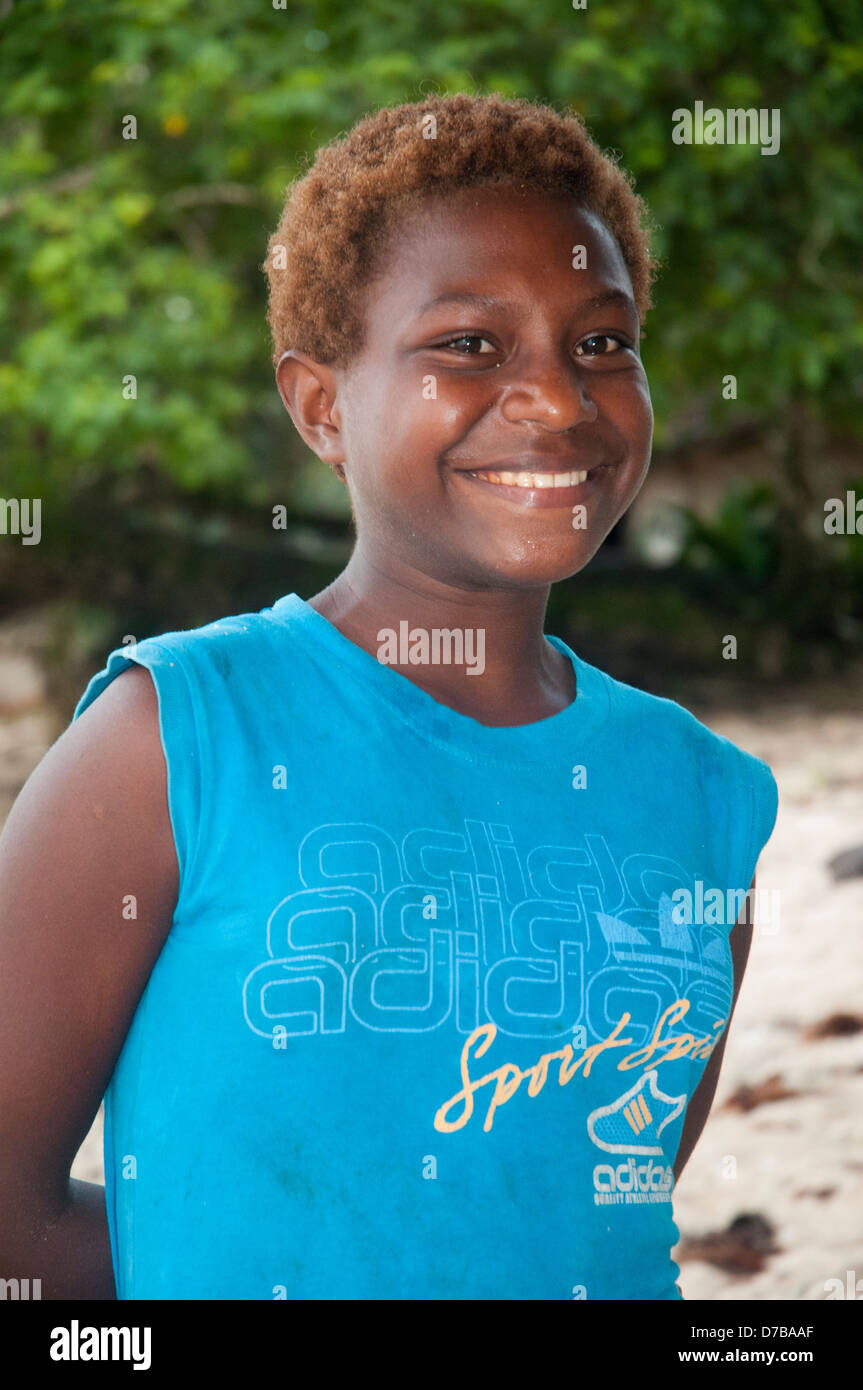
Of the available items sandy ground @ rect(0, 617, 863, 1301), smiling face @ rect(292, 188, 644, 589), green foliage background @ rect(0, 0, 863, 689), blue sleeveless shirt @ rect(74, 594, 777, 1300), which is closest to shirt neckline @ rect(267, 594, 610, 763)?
blue sleeveless shirt @ rect(74, 594, 777, 1300)

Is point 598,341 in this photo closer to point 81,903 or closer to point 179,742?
point 179,742

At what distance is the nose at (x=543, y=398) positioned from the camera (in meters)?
1.28

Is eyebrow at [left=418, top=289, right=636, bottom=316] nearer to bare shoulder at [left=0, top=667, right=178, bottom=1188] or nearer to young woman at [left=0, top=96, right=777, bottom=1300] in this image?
young woman at [left=0, top=96, right=777, bottom=1300]

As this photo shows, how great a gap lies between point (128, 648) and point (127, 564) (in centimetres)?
679

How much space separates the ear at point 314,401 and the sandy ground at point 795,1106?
173cm

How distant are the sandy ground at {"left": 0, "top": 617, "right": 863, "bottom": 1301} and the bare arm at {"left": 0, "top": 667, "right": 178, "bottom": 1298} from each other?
1770mm

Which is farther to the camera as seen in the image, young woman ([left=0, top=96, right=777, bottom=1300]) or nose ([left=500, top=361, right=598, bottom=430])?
nose ([left=500, top=361, right=598, bottom=430])

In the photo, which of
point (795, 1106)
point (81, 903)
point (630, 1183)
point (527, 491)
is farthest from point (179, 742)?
point (795, 1106)

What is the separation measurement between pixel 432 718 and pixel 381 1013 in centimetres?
27

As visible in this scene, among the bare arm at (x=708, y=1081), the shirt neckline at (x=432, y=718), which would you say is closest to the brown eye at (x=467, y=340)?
the shirt neckline at (x=432, y=718)

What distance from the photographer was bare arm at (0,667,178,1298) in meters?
A: 1.12

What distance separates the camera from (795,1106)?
12.7 ft

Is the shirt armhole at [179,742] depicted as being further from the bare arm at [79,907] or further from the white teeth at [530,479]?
the white teeth at [530,479]

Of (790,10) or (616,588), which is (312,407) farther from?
(616,588)
